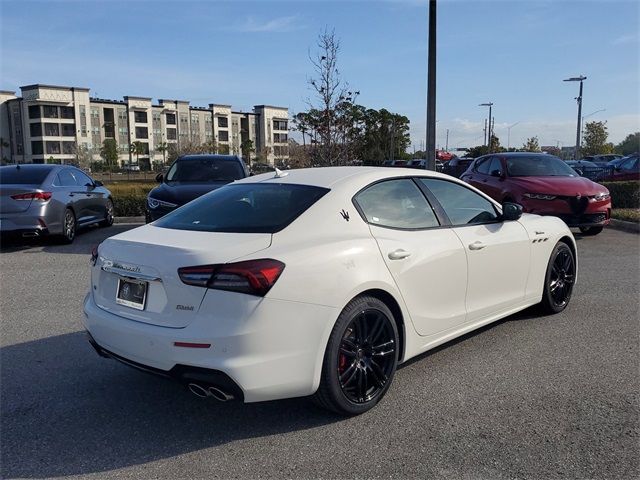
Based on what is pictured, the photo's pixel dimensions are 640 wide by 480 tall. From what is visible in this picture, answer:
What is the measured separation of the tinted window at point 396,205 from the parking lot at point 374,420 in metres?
1.15

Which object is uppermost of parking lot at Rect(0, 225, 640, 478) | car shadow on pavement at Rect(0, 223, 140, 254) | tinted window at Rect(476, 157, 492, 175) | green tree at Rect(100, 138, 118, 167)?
green tree at Rect(100, 138, 118, 167)

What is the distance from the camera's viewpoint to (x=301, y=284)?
3.24m

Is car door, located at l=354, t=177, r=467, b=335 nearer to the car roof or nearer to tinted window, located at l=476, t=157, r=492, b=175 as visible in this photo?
the car roof

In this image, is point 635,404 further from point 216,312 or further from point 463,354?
point 216,312

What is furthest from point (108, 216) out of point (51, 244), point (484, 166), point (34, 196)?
point (484, 166)

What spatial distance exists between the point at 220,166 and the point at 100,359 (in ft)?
23.6

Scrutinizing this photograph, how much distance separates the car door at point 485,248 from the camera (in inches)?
179

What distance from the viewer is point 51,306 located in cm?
625

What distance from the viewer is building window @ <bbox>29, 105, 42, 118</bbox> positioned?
96.9 m

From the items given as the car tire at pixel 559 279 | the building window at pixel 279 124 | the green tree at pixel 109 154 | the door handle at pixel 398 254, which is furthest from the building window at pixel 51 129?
the door handle at pixel 398 254

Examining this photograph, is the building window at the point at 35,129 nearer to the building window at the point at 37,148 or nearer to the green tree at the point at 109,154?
the building window at the point at 37,148

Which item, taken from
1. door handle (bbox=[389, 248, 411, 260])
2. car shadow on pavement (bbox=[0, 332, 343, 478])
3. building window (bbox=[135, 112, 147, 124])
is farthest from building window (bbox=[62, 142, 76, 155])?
door handle (bbox=[389, 248, 411, 260])

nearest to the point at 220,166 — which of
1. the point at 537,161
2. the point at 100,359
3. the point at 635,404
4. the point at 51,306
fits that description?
the point at 51,306

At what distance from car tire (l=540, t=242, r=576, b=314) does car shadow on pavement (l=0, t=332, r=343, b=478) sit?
3.01m
